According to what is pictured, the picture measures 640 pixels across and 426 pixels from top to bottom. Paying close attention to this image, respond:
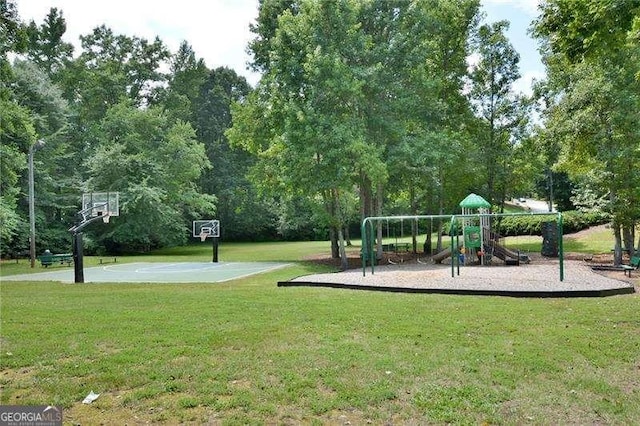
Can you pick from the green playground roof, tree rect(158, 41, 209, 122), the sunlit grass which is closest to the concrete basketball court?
the sunlit grass

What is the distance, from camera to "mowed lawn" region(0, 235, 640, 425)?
430 cm

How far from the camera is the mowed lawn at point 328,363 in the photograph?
14.1 feet

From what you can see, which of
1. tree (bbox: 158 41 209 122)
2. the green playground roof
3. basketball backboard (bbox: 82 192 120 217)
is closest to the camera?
the green playground roof

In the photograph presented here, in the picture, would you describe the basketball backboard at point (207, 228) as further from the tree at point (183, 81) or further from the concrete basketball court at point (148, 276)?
the tree at point (183, 81)

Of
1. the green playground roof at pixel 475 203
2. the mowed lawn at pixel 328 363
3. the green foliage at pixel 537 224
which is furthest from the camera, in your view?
the green foliage at pixel 537 224

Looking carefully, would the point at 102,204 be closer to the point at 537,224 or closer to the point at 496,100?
the point at 496,100

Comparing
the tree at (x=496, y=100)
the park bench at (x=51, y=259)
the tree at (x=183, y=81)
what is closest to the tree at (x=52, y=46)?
the tree at (x=183, y=81)

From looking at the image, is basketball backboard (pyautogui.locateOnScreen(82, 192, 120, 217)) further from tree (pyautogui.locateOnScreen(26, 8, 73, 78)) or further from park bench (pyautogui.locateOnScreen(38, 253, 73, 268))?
tree (pyautogui.locateOnScreen(26, 8, 73, 78))

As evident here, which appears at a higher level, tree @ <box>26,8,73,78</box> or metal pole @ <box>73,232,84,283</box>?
tree @ <box>26,8,73,78</box>

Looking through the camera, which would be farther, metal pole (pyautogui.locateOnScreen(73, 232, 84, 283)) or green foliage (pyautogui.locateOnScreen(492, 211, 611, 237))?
green foliage (pyautogui.locateOnScreen(492, 211, 611, 237))

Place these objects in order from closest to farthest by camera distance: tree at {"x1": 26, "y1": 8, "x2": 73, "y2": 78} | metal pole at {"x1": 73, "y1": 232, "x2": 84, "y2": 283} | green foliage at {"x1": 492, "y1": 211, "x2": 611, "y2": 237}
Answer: metal pole at {"x1": 73, "y1": 232, "x2": 84, "y2": 283} → green foliage at {"x1": 492, "y1": 211, "x2": 611, "y2": 237} → tree at {"x1": 26, "y1": 8, "x2": 73, "y2": 78}

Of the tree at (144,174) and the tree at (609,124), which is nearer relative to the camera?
the tree at (609,124)

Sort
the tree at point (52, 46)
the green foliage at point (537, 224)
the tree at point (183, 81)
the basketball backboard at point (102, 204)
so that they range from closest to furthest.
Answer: the basketball backboard at point (102, 204)
the green foliage at point (537, 224)
the tree at point (52, 46)
the tree at point (183, 81)

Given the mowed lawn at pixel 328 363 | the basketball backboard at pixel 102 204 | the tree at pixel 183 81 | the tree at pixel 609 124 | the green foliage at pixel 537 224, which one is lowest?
the mowed lawn at pixel 328 363
